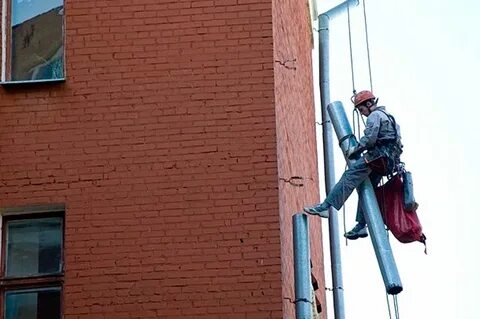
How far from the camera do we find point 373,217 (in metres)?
11.2

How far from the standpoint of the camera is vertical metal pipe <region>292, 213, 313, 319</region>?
11164 millimetres

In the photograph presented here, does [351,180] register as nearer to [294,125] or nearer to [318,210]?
[318,210]

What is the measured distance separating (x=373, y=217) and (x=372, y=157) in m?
0.56

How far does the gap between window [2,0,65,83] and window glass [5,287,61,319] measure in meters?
2.07

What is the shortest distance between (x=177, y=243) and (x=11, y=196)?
63.8 inches

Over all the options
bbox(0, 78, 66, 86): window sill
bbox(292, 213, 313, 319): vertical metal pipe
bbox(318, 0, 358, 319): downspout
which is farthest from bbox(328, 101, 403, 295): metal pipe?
bbox(318, 0, 358, 319): downspout

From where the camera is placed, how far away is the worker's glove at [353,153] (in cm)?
1160

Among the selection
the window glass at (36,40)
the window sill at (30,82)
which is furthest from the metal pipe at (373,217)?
the window glass at (36,40)

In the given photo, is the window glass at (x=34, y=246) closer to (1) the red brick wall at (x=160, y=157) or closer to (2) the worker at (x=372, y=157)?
(1) the red brick wall at (x=160, y=157)

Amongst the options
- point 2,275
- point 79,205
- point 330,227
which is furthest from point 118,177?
point 330,227

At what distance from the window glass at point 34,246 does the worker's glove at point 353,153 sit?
112 inches

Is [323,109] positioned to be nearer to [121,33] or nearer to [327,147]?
[327,147]

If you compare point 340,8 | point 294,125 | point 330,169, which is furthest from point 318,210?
point 340,8

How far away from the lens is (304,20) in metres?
17.8
